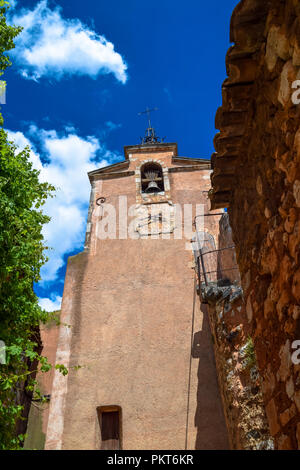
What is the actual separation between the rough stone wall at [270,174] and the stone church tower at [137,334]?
6.17 m

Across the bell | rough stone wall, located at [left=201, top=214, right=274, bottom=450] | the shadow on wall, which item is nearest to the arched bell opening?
the bell

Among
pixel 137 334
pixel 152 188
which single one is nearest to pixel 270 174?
pixel 137 334

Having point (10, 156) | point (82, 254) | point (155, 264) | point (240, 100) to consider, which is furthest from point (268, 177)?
point (82, 254)

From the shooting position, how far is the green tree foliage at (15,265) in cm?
579

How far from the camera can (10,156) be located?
6.81 m

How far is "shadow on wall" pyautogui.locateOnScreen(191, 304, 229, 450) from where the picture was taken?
30.3 feet

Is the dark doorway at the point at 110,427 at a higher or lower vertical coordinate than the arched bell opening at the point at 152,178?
lower

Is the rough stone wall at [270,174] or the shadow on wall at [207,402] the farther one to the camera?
the shadow on wall at [207,402]

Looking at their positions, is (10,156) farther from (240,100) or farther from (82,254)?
(82,254)

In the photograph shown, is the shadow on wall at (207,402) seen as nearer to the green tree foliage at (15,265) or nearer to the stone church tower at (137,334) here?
the stone church tower at (137,334)

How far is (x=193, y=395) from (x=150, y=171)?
27.9 ft

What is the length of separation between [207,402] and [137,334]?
8.19 feet

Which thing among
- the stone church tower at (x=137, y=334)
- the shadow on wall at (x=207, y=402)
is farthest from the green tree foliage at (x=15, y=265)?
the shadow on wall at (x=207, y=402)

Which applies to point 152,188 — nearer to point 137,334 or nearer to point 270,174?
point 137,334
